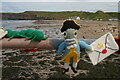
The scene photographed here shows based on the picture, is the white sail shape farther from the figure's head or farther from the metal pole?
the figure's head

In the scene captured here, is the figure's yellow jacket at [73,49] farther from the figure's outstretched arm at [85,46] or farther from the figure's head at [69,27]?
the figure's head at [69,27]

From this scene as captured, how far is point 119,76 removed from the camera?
237 inches

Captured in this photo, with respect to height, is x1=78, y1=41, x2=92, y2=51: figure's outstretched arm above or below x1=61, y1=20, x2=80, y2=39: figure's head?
below

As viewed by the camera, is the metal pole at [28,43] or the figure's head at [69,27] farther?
the metal pole at [28,43]

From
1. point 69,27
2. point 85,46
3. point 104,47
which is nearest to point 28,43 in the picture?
point 69,27

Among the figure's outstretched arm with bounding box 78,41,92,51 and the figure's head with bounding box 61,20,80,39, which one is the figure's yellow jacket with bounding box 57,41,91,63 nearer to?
the figure's outstretched arm with bounding box 78,41,92,51

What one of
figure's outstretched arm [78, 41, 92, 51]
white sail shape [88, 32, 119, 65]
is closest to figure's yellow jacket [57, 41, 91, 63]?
figure's outstretched arm [78, 41, 92, 51]

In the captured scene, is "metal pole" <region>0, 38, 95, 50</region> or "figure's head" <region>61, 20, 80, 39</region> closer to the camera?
"figure's head" <region>61, 20, 80, 39</region>

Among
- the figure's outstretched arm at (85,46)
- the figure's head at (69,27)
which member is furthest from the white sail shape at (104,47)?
the figure's head at (69,27)

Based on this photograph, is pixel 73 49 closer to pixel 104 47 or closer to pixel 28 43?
pixel 104 47

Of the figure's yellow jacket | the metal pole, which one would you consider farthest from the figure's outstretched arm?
the metal pole

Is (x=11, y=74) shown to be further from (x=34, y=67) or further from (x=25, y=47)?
(x=25, y=47)

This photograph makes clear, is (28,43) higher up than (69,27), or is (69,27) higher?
(69,27)

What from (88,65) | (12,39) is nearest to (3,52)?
(88,65)
